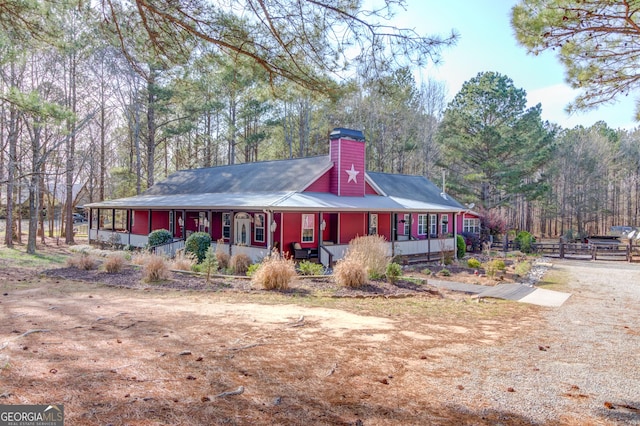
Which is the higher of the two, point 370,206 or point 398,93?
point 398,93

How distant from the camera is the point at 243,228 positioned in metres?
18.2

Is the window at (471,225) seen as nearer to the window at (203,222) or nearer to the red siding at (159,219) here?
the window at (203,222)

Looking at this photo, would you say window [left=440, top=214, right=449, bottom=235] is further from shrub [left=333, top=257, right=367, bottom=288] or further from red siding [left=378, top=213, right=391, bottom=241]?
shrub [left=333, top=257, right=367, bottom=288]

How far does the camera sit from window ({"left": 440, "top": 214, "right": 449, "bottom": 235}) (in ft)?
77.3

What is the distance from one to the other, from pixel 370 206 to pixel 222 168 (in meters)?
10.3

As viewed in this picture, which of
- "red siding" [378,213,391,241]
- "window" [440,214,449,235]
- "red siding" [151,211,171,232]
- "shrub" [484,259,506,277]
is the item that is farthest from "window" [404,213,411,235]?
"red siding" [151,211,171,232]

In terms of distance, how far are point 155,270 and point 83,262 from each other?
3202 mm

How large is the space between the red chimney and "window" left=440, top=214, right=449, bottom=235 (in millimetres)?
6439

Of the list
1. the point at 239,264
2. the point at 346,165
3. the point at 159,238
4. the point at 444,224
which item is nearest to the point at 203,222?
the point at 159,238

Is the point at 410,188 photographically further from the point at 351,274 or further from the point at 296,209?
the point at 351,274

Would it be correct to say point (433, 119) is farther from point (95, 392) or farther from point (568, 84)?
point (95, 392)

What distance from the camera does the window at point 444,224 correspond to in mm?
23570

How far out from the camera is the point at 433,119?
39.5 metres

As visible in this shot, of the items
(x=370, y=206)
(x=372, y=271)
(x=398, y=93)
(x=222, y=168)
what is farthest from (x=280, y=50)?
(x=222, y=168)
